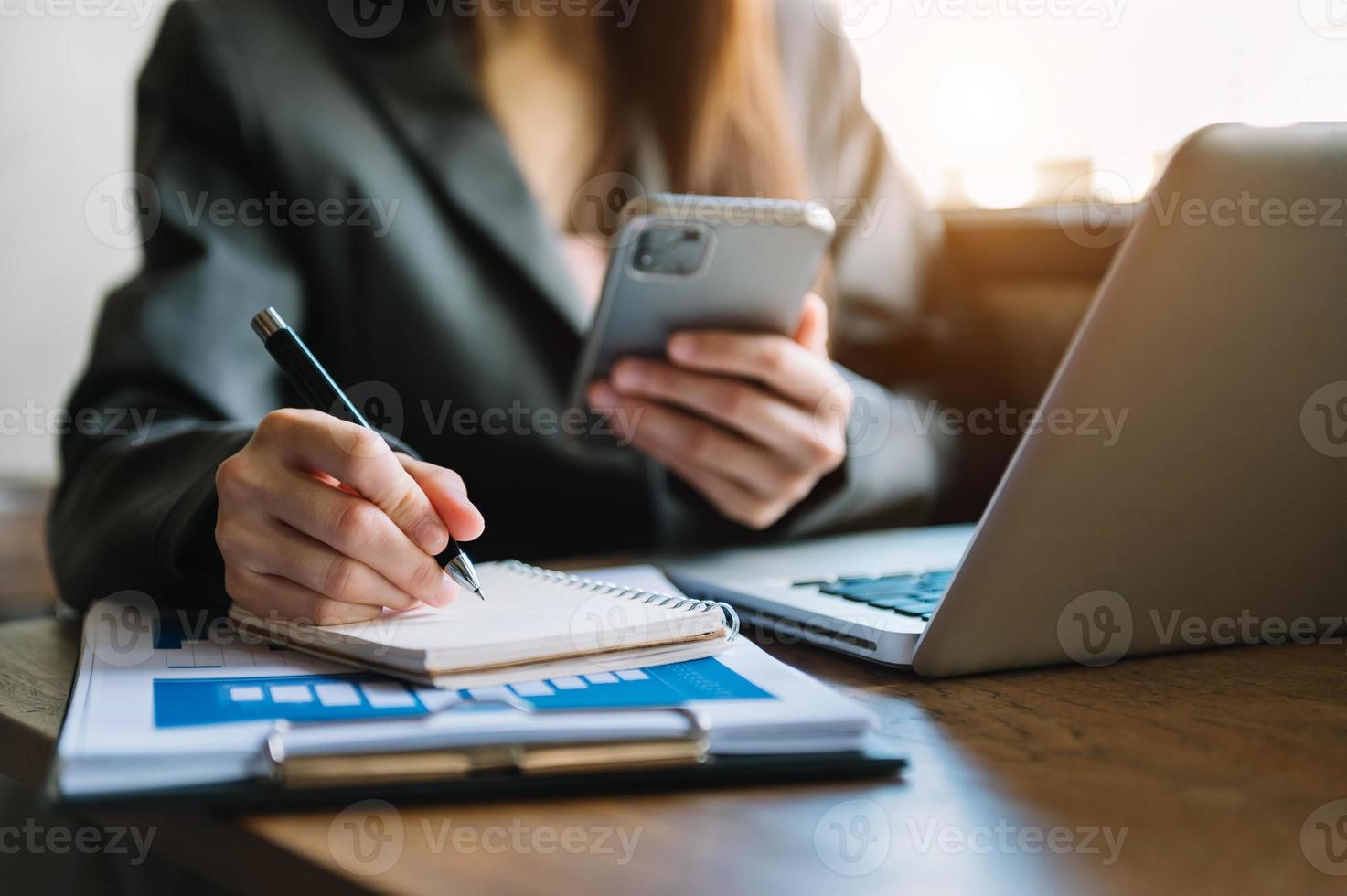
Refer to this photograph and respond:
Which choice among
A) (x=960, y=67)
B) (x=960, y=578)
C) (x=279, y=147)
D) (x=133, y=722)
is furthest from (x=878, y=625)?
(x=960, y=67)

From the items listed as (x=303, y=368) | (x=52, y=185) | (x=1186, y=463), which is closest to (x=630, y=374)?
(x=303, y=368)

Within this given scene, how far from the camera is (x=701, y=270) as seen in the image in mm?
787

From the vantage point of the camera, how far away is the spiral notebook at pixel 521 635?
18.3 inches

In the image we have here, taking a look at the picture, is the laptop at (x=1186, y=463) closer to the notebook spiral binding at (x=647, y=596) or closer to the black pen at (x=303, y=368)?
the notebook spiral binding at (x=647, y=596)

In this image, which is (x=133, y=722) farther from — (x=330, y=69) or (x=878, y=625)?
(x=330, y=69)

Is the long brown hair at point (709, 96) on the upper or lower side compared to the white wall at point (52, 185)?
upper

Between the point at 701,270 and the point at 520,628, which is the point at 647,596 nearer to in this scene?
the point at 520,628

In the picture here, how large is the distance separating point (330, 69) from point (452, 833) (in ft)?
2.90

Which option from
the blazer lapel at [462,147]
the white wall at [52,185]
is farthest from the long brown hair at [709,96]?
the white wall at [52,185]

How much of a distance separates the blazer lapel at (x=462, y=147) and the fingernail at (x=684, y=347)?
0.88ft

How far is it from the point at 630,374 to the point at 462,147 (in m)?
0.35

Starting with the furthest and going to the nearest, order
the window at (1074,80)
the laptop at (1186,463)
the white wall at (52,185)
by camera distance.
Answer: the white wall at (52,185) < the window at (1074,80) < the laptop at (1186,463)

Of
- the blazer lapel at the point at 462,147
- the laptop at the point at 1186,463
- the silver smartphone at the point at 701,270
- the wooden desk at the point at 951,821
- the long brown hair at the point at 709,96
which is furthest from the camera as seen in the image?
the long brown hair at the point at 709,96

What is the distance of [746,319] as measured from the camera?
2.77 feet
